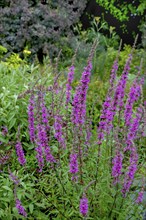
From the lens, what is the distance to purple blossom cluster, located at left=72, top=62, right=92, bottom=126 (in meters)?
2.23

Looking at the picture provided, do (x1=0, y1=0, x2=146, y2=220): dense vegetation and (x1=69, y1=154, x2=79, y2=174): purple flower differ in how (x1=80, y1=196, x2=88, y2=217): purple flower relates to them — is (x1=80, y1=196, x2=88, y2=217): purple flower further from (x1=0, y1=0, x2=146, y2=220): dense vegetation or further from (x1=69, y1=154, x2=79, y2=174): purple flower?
(x1=69, y1=154, x2=79, y2=174): purple flower

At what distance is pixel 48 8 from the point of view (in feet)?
25.4

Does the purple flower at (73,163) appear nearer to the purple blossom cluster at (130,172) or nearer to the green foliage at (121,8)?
the purple blossom cluster at (130,172)

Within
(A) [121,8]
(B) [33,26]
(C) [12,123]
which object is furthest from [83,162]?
(A) [121,8]

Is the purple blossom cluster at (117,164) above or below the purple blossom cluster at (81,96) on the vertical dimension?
below

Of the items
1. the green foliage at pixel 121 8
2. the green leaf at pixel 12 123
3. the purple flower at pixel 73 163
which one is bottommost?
the green leaf at pixel 12 123

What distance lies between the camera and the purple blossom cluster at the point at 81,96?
7.30ft

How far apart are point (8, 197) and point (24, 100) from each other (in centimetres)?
106

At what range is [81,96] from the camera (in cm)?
229

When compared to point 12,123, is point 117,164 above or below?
above

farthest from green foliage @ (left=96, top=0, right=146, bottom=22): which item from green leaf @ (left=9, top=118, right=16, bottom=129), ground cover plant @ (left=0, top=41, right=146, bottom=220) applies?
ground cover plant @ (left=0, top=41, right=146, bottom=220)

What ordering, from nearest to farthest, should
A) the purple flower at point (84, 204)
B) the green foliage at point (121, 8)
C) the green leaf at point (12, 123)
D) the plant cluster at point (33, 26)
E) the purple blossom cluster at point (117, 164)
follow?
1. the purple flower at point (84, 204)
2. the purple blossom cluster at point (117, 164)
3. the green leaf at point (12, 123)
4. the plant cluster at point (33, 26)
5. the green foliage at point (121, 8)

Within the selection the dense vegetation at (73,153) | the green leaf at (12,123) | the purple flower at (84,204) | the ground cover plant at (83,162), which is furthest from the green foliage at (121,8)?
the purple flower at (84,204)

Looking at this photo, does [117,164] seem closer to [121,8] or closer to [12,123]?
[12,123]
